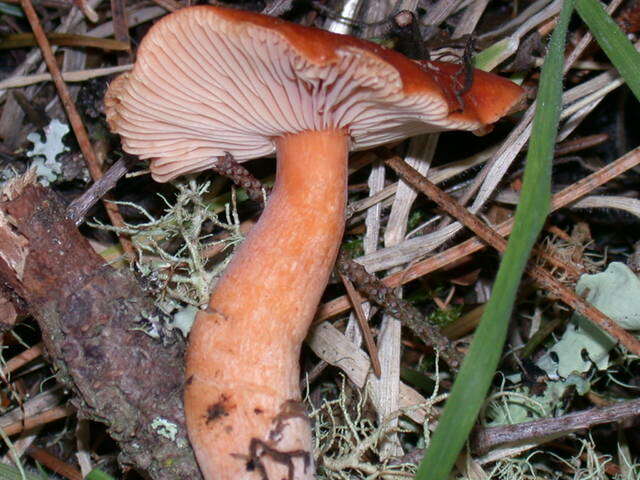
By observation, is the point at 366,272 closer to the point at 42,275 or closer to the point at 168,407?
the point at 168,407

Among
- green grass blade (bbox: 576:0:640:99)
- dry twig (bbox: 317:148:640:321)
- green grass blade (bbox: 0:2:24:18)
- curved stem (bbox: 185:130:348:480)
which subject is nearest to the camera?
curved stem (bbox: 185:130:348:480)

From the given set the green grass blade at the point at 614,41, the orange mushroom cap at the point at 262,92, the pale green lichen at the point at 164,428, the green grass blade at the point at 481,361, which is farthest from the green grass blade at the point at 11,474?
the green grass blade at the point at 614,41

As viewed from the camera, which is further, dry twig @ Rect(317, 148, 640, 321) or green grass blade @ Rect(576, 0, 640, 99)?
dry twig @ Rect(317, 148, 640, 321)

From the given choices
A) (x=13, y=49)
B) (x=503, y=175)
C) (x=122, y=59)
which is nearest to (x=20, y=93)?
(x=13, y=49)

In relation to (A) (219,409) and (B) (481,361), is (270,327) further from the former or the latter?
(B) (481,361)

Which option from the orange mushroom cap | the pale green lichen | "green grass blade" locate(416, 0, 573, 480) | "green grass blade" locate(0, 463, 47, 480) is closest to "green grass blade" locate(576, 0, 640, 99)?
the orange mushroom cap

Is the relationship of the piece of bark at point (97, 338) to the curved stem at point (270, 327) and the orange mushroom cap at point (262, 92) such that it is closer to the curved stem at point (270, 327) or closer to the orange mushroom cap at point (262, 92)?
the curved stem at point (270, 327)

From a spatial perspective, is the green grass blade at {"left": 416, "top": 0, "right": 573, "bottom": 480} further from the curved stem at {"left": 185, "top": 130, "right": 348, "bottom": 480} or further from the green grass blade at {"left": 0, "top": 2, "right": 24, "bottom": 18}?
the green grass blade at {"left": 0, "top": 2, "right": 24, "bottom": 18}
